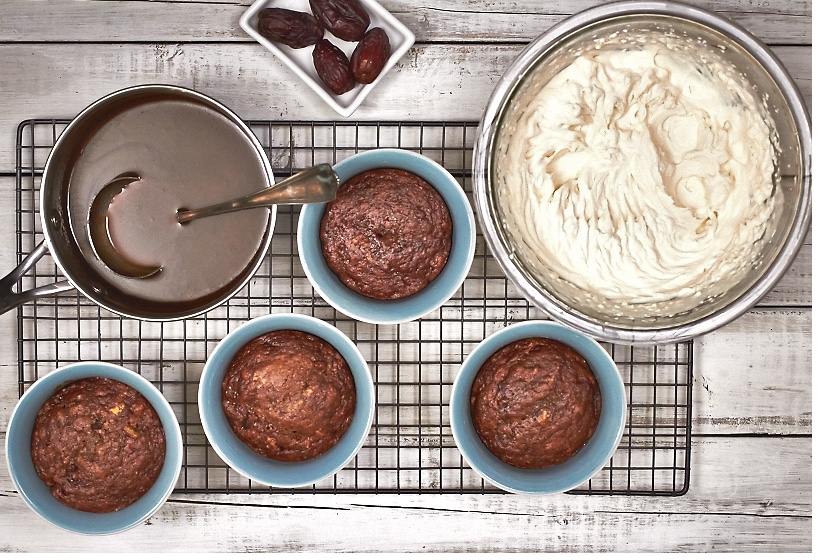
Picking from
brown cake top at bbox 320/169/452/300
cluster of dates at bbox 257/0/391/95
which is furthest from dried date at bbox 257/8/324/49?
brown cake top at bbox 320/169/452/300

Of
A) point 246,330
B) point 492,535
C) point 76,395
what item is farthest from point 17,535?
point 492,535

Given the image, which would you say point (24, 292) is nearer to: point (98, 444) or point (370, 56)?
point (98, 444)

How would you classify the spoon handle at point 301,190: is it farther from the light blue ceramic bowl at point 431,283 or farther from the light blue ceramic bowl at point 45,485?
the light blue ceramic bowl at point 45,485

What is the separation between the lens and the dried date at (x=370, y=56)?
1172mm

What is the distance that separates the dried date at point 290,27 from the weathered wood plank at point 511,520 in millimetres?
820

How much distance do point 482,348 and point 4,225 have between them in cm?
90

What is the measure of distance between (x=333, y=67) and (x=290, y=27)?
10cm

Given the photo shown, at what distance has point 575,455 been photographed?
1197mm

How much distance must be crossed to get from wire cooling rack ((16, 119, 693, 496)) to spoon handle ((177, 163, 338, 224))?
227 mm

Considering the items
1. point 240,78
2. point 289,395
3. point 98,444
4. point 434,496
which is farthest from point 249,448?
point 240,78

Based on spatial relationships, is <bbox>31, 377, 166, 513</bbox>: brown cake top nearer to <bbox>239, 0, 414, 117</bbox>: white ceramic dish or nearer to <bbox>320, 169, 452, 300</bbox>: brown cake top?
<bbox>320, 169, 452, 300</bbox>: brown cake top

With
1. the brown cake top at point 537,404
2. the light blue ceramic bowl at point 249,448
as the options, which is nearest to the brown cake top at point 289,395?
the light blue ceramic bowl at point 249,448

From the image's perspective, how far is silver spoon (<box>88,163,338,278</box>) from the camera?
38.5 inches

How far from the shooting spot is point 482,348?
3.84 feet
